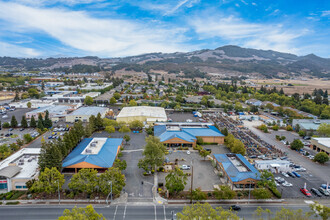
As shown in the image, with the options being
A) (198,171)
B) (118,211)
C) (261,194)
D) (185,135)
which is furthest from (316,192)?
(118,211)

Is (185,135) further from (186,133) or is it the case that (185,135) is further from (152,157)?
(152,157)

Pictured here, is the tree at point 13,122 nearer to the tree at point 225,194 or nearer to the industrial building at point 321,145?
the tree at point 225,194

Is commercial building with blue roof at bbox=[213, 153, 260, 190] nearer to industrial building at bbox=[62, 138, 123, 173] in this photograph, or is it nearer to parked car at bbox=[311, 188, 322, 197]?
parked car at bbox=[311, 188, 322, 197]

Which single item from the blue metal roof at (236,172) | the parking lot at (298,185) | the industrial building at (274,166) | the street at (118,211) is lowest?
the street at (118,211)

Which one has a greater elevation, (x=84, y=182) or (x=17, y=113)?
(x=17, y=113)

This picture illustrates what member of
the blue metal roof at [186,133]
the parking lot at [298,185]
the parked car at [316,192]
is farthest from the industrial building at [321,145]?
the blue metal roof at [186,133]

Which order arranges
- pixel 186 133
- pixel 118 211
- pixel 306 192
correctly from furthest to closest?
1. pixel 186 133
2. pixel 306 192
3. pixel 118 211

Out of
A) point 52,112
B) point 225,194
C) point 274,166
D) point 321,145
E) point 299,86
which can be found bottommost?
point 274,166
